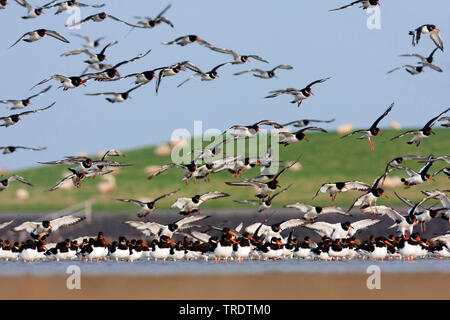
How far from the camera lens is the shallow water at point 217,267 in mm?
36125

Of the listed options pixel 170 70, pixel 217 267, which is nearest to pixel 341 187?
pixel 217 267

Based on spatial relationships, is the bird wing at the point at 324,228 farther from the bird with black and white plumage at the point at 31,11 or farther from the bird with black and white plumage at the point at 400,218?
the bird with black and white plumage at the point at 31,11

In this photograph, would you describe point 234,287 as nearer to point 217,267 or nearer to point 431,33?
point 217,267

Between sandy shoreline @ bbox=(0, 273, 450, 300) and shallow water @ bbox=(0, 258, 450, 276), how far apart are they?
59.8 inches

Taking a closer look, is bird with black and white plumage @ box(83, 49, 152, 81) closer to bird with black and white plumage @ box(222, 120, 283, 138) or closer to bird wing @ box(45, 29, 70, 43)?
bird wing @ box(45, 29, 70, 43)

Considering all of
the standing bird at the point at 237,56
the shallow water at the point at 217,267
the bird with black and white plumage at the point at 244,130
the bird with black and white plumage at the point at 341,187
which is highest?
the standing bird at the point at 237,56

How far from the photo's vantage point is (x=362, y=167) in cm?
10938

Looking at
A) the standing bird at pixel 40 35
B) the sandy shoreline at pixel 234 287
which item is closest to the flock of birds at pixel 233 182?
the standing bird at pixel 40 35

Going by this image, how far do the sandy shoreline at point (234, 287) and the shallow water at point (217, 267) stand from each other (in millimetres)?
1519

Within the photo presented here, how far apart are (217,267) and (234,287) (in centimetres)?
689

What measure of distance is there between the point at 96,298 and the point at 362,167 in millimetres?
83420

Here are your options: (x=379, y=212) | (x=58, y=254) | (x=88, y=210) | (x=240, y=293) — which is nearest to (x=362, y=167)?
(x=88, y=210)
